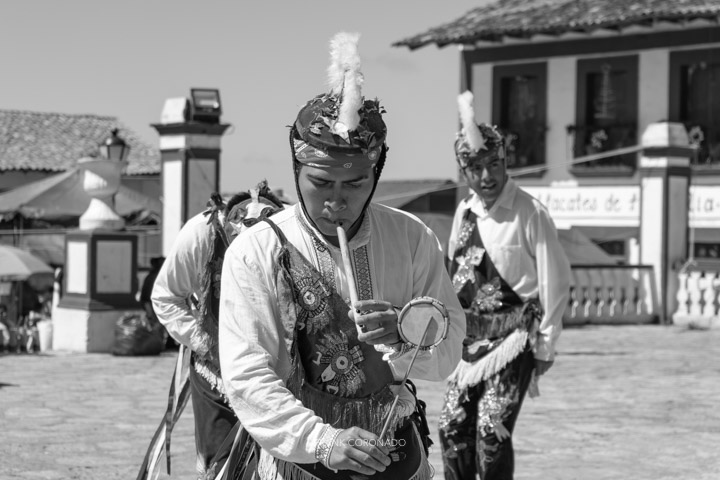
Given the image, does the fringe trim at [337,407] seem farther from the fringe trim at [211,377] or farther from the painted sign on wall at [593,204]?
the painted sign on wall at [593,204]

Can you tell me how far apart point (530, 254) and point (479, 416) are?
85 centimetres

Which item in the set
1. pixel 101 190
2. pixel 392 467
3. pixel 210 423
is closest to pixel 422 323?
pixel 392 467

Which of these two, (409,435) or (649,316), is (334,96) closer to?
(409,435)

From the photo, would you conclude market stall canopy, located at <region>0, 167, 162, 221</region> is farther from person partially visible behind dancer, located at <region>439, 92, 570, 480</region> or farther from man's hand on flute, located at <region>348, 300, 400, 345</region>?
man's hand on flute, located at <region>348, 300, 400, 345</region>

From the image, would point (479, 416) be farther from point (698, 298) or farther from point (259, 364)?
point (698, 298)

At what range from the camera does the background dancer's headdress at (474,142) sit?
258 inches

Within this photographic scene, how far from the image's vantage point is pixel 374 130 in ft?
11.7

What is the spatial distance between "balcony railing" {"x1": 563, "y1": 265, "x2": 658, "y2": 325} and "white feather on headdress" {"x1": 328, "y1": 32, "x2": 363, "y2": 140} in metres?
16.6

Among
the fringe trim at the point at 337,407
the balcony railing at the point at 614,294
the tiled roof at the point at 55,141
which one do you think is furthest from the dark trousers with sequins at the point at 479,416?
the tiled roof at the point at 55,141

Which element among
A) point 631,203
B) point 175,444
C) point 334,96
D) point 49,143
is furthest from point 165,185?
point 49,143

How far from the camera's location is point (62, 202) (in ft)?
80.1

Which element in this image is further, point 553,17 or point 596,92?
point 596,92

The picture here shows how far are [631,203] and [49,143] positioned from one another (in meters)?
28.2

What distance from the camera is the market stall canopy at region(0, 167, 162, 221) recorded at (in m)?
24.3
